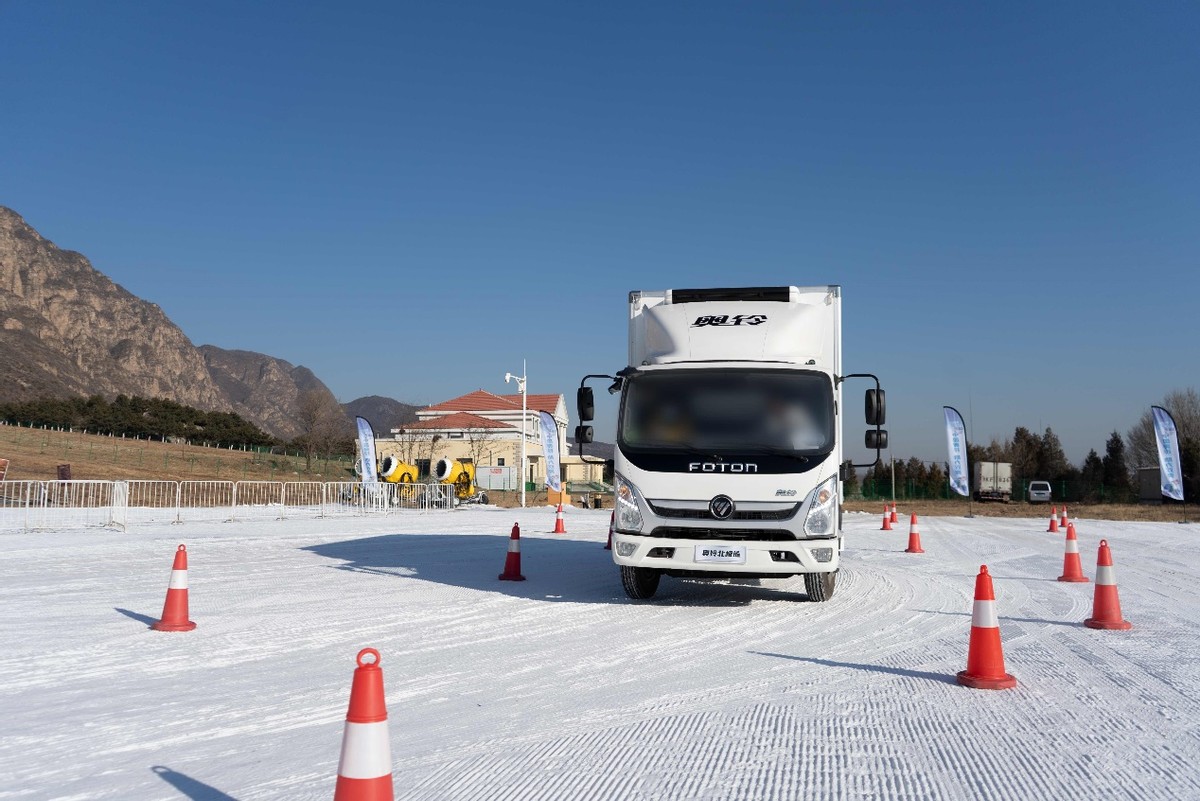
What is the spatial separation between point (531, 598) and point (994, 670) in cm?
591

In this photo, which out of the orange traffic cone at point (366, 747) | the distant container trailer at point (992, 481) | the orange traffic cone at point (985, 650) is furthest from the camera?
the distant container trailer at point (992, 481)

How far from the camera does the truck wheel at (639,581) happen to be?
11172mm

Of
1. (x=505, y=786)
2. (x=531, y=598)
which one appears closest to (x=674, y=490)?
(x=531, y=598)

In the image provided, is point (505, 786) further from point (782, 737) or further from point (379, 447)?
point (379, 447)

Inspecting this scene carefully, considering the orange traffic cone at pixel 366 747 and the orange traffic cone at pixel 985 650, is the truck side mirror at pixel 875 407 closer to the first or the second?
the orange traffic cone at pixel 985 650

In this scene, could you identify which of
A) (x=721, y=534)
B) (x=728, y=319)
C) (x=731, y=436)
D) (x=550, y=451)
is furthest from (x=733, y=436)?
(x=550, y=451)

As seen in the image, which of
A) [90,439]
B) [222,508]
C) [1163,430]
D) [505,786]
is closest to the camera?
[505,786]

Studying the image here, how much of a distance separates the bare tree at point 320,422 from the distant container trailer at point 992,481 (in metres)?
50.3

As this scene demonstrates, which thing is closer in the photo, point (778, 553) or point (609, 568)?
point (778, 553)

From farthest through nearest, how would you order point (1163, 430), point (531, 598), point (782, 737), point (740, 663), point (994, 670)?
point (1163, 430), point (531, 598), point (740, 663), point (994, 670), point (782, 737)

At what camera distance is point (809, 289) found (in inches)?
458

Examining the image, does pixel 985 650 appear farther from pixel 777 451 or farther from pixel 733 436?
pixel 733 436

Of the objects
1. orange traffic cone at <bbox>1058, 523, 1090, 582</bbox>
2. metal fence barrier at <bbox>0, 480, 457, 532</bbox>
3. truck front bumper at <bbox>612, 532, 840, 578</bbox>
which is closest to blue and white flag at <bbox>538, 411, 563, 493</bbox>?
metal fence barrier at <bbox>0, 480, 457, 532</bbox>

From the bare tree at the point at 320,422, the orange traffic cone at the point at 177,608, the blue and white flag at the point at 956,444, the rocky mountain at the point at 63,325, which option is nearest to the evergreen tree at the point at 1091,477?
the blue and white flag at the point at 956,444
